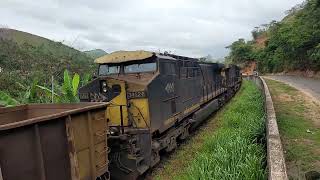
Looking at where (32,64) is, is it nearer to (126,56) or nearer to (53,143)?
(126,56)

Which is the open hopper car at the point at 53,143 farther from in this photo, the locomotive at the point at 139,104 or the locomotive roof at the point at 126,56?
the locomotive roof at the point at 126,56

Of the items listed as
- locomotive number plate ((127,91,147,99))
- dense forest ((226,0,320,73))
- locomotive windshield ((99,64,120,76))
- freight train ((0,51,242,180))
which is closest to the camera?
freight train ((0,51,242,180))

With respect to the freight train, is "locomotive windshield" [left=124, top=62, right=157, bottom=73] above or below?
above

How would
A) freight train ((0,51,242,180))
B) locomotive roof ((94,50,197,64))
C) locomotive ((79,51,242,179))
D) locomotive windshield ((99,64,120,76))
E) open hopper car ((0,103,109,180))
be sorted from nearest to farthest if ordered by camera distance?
open hopper car ((0,103,109,180)), freight train ((0,51,242,180)), locomotive ((79,51,242,179)), locomotive roof ((94,50,197,64)), locomotive windshield ((99,64,120,76))

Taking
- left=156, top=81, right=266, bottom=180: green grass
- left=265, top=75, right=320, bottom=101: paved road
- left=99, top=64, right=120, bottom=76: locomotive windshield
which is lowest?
left=265, top=75, right=320, bottom=101: paved road

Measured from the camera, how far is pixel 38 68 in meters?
17.9

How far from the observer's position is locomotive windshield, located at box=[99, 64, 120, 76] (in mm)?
10055

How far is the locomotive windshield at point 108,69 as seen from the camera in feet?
33.0

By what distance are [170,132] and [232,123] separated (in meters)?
3.30

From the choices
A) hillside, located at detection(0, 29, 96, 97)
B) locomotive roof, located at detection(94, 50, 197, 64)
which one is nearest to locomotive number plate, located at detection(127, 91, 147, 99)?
locomotive roof, located at detection(94, 50, 197, 64)

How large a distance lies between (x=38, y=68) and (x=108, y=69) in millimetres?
9065

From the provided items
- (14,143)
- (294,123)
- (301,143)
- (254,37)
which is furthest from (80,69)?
(254,37)

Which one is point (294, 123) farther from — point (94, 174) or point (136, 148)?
point (94, 174)

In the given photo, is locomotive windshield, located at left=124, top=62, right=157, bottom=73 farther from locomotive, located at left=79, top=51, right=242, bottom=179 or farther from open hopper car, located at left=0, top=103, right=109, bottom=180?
open hopper car, located at left=0, top=103, right=109, bottom=180
